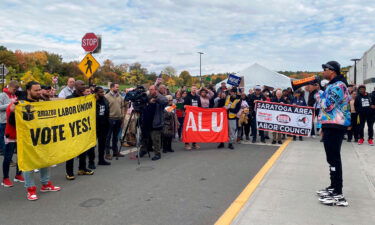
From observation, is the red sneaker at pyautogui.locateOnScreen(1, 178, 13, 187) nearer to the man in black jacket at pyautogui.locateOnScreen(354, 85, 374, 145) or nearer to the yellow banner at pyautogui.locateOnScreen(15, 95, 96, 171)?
the yellow banner at pyautogui.locateOnScreen(15, 95, 96, 171)

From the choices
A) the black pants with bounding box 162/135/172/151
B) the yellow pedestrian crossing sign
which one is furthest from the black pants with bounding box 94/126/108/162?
the yellow pedestrian crossing sign

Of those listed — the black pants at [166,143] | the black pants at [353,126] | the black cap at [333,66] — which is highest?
the black cap at [333,66]

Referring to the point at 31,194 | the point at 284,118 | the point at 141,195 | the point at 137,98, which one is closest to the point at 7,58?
the point at 137,98

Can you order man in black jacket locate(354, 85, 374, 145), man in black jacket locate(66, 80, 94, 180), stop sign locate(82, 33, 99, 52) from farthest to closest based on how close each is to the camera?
stop sign locate(82, 33, 99, 52)
man in black jacket locate(354, 85, 374, 145)
man in black jacket locate(66, 80, 94, 180)

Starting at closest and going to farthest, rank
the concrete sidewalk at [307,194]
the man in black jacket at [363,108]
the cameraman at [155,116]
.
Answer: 1. the concrete sidewalk at [307,194]
2. the cameraman at [155,116]
3. the man in black jacket at [363,108]

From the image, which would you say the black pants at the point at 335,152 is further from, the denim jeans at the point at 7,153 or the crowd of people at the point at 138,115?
the denim jeans at the point at 7,153

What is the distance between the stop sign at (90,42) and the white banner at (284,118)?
Result: 686 cm

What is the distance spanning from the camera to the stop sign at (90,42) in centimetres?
1225

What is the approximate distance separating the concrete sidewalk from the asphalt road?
0.46 meters

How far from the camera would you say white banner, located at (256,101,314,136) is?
10.5 metres

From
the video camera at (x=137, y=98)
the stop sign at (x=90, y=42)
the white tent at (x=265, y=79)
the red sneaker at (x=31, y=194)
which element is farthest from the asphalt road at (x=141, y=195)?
the white tent at (x=265, y=79)

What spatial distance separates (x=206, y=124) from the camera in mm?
9641

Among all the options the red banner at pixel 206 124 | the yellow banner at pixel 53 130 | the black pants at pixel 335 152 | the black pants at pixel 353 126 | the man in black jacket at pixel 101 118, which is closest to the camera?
the black pants at pixel 335 152

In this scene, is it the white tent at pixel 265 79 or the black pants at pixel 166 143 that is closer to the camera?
the black pants at pixel 166 143
